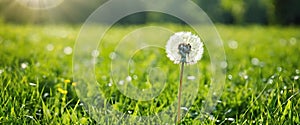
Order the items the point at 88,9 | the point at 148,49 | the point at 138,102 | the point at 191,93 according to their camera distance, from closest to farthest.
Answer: the point at 138,102 → the point at 191,93 → the point at 148,49 → the point at 88,9

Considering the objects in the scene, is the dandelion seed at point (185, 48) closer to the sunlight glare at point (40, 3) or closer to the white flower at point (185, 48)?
the white flower at point (185, 48)

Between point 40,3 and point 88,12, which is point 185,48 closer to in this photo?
point 40,3

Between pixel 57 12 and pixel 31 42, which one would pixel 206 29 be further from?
pixel 57 12

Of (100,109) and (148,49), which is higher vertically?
(148,49)

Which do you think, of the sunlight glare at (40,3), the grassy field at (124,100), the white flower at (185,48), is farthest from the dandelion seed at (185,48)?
the sunlight glare at (40,3)

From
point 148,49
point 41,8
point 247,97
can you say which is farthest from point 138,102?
point 41,8

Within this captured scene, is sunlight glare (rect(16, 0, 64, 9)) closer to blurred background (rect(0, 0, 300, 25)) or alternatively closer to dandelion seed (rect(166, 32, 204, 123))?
blurred background (rect(0, 0, 300, 25))

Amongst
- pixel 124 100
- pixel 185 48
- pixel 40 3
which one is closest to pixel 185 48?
pixel 185 48

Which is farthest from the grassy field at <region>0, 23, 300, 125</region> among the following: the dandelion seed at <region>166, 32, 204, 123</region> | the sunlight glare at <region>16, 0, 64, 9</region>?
the sunlight glare at <region>16, 0, 64, 9</region>
